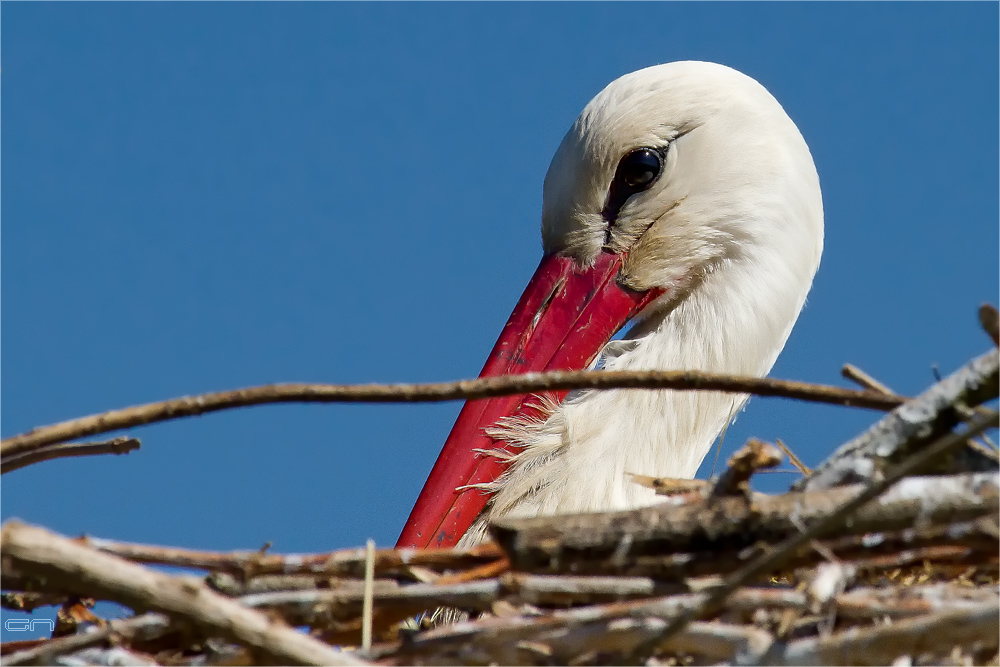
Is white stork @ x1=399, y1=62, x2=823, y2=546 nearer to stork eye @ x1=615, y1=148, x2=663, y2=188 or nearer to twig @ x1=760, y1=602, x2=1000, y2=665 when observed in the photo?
stork eye @ x1=615, y1=148, x2=663, y2=188

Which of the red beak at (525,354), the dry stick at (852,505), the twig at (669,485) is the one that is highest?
the red beak at (525,354)

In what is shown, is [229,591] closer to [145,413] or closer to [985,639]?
[145,413]

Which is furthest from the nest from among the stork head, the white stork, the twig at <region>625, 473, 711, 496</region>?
the stork head

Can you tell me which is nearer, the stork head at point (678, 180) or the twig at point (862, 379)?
the twig at point (862, 379)

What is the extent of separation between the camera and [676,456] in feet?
10.3

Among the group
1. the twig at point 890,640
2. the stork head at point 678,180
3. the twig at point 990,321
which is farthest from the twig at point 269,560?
the stork head at point 678,180

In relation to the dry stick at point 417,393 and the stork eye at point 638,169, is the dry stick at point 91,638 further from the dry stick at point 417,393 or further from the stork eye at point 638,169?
the stork eye at point 638,169

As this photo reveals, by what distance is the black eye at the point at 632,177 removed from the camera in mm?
3379

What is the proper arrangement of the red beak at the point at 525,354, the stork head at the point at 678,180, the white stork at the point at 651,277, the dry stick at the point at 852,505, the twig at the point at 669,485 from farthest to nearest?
the stork head at the point at 678,180 → the white stork at the point at 651,277 → the red beak at the point at 525,354 → the twig at the point at 669,485 → the dry stick at the point at 852,505

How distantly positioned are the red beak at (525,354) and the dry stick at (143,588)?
47.7 inches

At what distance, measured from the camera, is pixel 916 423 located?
1.78 meters

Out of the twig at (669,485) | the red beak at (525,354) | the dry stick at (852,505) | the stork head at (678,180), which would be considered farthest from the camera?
the stork head at (678,180)

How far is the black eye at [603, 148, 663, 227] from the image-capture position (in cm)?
338

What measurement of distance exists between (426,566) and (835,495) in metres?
0.59
